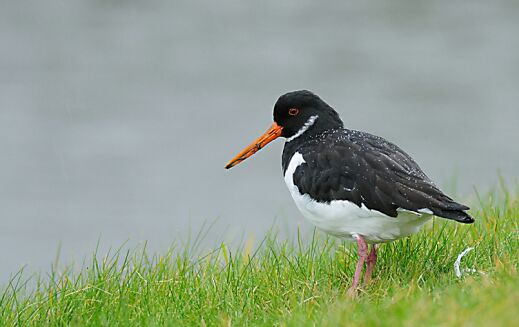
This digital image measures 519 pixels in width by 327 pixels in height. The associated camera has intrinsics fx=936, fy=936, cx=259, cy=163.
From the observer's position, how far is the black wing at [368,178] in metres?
5.73

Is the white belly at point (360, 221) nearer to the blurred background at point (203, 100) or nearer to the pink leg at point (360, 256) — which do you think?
the pink leg at point (360, 256)

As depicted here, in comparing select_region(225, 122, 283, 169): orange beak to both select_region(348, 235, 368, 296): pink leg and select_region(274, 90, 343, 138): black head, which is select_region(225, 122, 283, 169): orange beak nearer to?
select_region(274, 90, 343, 138): black head

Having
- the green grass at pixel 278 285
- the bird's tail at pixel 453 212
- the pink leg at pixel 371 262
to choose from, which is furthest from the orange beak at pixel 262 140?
the bird's tail at pixel 453 212

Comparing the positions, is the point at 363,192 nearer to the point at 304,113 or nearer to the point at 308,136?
the point at 308,136

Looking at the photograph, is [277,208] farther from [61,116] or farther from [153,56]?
[153,56]

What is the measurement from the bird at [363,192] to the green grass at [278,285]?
22 centimetres

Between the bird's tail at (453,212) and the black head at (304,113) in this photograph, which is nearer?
the bird's tail at (453,212)

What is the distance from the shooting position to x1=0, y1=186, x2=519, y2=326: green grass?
5059 mm

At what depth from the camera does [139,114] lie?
20.0m

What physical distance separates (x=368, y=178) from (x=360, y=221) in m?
0.28

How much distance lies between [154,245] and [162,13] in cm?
1168

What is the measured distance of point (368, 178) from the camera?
5.97 m

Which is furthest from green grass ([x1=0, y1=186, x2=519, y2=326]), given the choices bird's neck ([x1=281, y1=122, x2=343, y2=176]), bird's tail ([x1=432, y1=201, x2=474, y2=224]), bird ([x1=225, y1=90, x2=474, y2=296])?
bird's neck ([x1=281, y1=122, x2=343, y2=176])

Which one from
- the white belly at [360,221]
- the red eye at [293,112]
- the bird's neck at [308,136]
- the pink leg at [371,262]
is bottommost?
the pink leg at [371,262]
